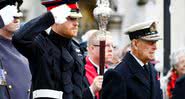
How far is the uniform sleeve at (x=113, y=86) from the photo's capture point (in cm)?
991

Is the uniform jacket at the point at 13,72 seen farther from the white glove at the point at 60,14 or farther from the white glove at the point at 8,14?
the white glove at the point at 60,14

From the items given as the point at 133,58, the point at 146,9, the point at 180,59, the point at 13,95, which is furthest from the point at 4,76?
the point at 146,9

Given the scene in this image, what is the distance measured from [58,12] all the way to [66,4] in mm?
215

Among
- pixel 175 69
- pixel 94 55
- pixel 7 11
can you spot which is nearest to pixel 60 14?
pixel 7 11

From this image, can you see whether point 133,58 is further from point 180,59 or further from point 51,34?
point 180,59

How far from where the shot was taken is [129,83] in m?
10.1

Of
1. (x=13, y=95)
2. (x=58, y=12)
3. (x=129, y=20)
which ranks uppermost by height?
(x=58, y=12)

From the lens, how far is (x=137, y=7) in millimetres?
28328

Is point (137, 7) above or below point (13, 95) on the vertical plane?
below

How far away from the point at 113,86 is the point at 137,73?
0.36 metres

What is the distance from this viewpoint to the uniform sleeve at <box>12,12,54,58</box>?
937 centimetres

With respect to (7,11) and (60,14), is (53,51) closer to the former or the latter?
(60,14)

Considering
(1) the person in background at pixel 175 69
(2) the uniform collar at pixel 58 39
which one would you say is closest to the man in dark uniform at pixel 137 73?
(2) the uniform collar at pixel 58 39

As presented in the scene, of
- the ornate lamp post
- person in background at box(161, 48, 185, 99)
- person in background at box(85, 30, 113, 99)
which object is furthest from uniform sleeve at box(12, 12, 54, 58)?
person in background at box(161, 48, 185, 99)
